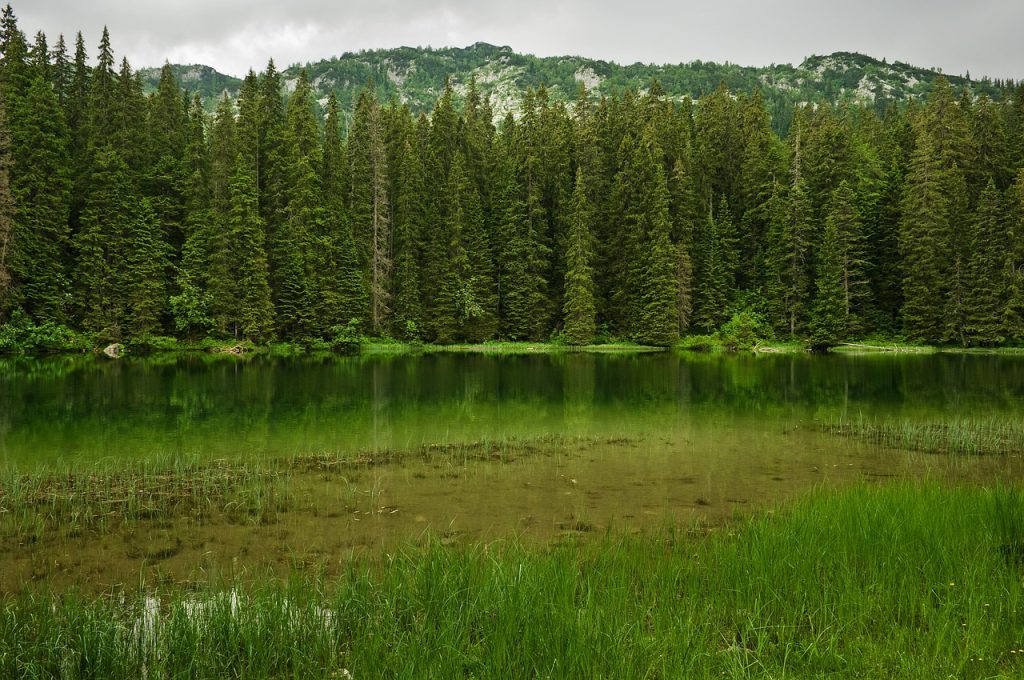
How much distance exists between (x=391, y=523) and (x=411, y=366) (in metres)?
32.1

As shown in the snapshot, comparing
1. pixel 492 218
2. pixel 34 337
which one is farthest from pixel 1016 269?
pixel 34 337

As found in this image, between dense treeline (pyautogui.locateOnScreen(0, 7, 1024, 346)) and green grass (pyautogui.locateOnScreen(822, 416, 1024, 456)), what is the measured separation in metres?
40.9

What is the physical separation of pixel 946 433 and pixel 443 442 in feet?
42.2

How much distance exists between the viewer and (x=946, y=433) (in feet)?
53.4

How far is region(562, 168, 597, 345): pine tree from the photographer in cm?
5944

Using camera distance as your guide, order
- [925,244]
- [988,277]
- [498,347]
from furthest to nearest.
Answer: [498,347]
[925,244]
[988,277]

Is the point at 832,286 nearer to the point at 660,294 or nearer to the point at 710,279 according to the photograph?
the point at 710,279

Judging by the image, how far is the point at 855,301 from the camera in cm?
6056

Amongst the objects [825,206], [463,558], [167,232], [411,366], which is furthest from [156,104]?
[463,558]

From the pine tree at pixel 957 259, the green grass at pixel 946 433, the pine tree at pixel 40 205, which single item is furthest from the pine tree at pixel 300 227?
the pine tree at pixel 957 259

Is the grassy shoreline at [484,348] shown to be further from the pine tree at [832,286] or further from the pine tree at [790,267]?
the pine tree at [790,267]

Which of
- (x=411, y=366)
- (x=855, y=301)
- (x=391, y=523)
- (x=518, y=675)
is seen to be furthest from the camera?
(x=855, y=301)

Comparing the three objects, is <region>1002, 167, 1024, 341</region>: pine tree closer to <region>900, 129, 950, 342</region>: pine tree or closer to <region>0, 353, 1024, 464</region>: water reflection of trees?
<region>900, 129, 950, 342</region>: pine tree

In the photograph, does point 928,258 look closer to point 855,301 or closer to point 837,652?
point 855,301
